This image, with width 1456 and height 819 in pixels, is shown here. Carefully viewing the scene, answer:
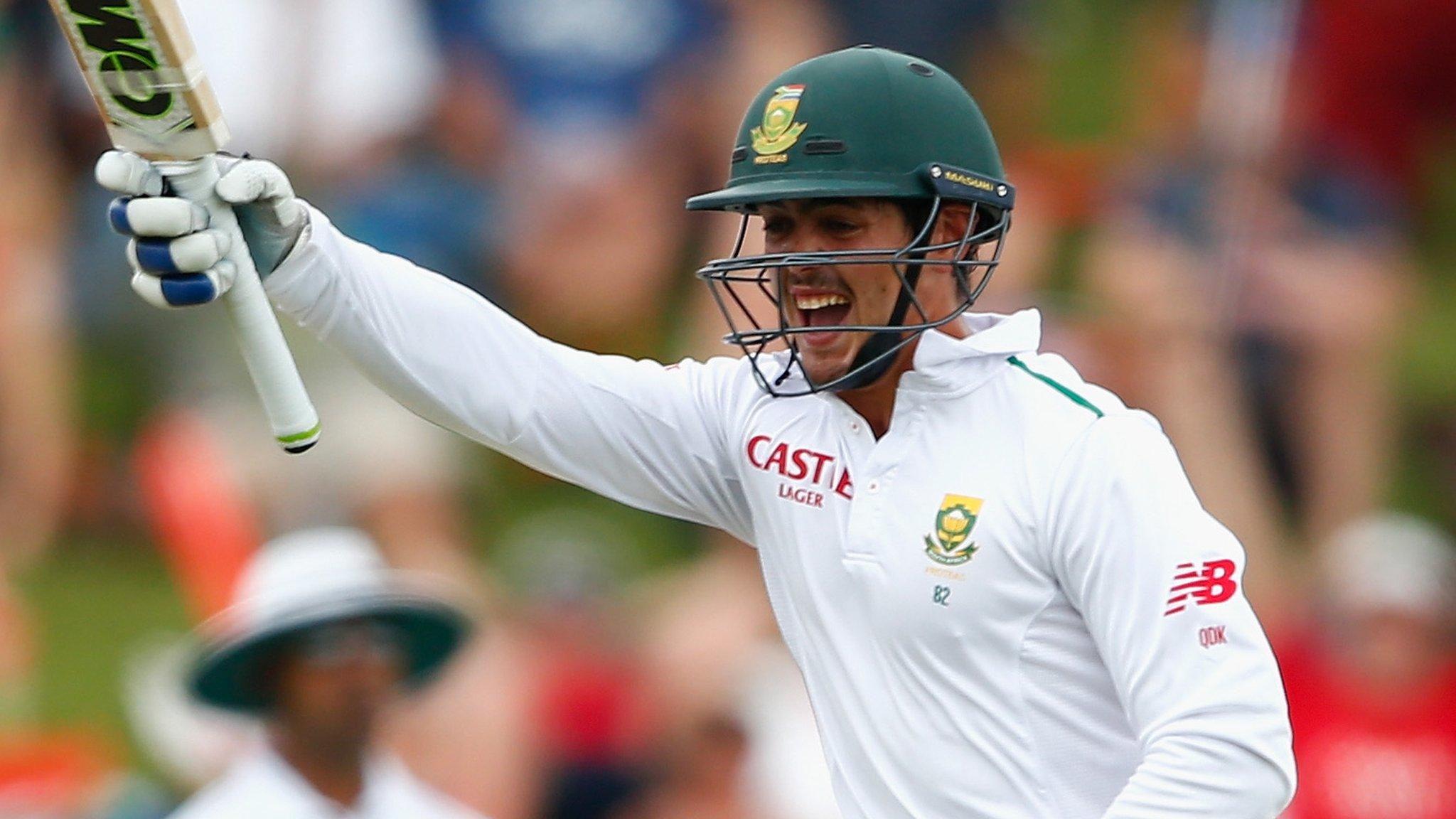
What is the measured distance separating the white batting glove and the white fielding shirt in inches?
7.3

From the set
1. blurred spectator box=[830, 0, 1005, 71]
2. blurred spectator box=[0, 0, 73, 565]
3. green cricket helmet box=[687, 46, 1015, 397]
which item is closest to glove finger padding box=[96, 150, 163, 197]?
green cricket helmet box=[687, 46, 1015, 397]

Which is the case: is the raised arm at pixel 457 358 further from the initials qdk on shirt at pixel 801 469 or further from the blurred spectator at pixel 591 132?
the blurred spectator at pixel 591 132

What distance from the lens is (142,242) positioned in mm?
2678

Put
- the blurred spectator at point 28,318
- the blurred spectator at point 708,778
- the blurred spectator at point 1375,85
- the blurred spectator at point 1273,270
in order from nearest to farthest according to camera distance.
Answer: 1. the blurred spectator at point 708,778
2. the blurred spectator at point 28,318
3. the blurred spectator at point 1273,270
4. the blurred spectator at point 1375,85

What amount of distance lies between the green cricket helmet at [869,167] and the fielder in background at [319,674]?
5.53ft

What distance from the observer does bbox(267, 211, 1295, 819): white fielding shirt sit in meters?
2.75

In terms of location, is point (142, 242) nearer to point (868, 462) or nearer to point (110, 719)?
point (868, 462)

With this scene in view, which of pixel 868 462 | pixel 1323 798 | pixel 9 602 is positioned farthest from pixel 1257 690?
pixel 9 602

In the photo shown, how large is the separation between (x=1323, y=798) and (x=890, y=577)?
141 inches

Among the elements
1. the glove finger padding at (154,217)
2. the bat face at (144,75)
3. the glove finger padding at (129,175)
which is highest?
the bat face at (144,75)

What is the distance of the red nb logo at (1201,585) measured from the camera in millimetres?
2754

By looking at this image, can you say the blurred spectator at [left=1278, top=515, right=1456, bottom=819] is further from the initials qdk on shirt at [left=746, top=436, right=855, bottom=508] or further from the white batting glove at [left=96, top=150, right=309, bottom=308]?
the white batting glove at [left=96, top=150, right=309, bottom=308]

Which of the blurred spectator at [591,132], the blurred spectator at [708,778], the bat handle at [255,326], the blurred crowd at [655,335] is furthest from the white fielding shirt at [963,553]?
the blurred spectator at [591,132]

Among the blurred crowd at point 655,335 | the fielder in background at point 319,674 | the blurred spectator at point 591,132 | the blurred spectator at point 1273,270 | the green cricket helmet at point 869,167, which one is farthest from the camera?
the blurred spectator at point 1273,270
